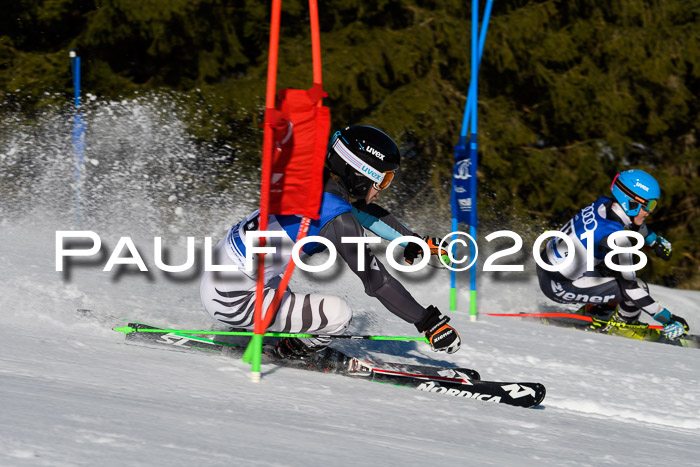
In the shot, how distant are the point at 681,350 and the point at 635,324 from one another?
622 mm

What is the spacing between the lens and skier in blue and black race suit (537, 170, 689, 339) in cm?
619

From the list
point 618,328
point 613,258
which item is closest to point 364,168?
point 613,258

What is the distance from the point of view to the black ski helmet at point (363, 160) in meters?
3.57

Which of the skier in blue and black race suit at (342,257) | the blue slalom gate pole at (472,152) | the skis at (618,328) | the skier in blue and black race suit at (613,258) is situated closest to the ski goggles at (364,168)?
the skier in blue and black race suit at (342,257)

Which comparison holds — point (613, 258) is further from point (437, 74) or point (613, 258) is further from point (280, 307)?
point (437, 74)

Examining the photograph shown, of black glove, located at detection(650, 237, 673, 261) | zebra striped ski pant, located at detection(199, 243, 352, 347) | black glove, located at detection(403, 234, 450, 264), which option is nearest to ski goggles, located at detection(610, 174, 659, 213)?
black glove, located at detection(650, 237, 673, 261)

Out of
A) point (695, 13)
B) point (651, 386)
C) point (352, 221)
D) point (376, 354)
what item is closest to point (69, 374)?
point (352, 221)

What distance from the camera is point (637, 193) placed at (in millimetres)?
6195

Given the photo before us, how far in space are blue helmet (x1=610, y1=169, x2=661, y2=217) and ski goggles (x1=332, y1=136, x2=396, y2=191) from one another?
3.33 m

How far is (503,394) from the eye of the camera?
3867mm

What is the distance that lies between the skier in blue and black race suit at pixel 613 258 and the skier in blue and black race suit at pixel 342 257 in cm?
270

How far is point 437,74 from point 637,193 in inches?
227

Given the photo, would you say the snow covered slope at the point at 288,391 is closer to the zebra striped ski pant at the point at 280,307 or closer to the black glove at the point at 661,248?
the zebra striped ski pant at the point at 280,307

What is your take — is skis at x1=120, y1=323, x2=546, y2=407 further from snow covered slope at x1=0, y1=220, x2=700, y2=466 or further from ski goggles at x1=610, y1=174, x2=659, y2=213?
ski goggles at x1=610, y1=174, x2=659, y2=213
